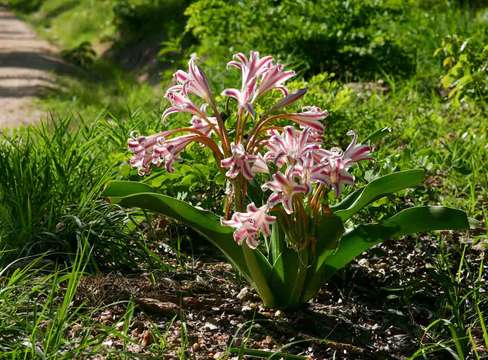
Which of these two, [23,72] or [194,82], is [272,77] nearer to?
[194,82]

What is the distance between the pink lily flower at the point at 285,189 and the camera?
104 inches

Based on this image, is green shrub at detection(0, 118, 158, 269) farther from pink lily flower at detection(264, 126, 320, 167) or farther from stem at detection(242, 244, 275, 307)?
pink lily flower at detection(264, 126, 320, 167)

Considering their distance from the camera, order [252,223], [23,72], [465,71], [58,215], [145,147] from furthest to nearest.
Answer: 1. [23,72]
2. [465,71]
3. [58,215]
4. [145,147]
5. [252,223]

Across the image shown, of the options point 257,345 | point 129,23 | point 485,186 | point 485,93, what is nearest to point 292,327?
point 257,345

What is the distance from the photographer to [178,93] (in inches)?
117

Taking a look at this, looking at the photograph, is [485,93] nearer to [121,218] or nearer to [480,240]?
[480,240]

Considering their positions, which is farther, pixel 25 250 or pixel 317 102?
pixel 317 102

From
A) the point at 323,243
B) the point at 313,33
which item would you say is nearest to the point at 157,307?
the point at 323,243

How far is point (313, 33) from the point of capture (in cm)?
759

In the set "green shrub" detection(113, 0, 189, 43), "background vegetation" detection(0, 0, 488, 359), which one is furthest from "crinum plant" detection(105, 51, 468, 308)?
"green shrub" detection(113, 0, 189, 43)

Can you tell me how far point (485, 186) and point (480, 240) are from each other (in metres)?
0.70

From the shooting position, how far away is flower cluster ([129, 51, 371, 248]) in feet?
8.69

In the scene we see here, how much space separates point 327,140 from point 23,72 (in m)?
8.20

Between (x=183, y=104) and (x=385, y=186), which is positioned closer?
(x=183, y=104)
